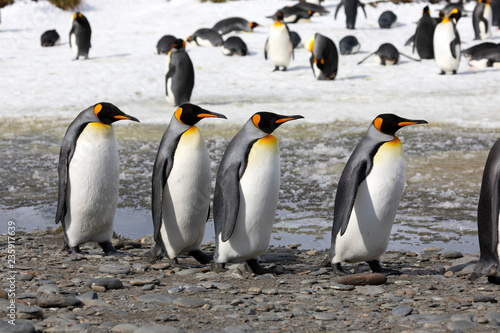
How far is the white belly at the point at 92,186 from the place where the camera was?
13.4 feet

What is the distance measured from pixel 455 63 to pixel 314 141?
663 cm

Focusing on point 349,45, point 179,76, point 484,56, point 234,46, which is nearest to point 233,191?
point 179,76

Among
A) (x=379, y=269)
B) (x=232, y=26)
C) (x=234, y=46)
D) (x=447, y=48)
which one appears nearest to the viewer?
(x=379, y=269)

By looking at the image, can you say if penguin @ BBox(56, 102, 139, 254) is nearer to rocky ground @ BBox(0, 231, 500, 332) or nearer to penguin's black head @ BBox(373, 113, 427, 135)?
rocky ground @ BBox(0, 231, 500, 332)

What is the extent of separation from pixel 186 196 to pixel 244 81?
9641 millimetres

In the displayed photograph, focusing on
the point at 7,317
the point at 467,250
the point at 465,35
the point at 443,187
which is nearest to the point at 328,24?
the point at 465,35

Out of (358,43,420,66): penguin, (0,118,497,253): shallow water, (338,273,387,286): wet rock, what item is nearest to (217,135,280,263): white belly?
(338,273,387,286): wet rock

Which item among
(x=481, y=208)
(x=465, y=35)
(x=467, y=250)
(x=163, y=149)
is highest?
(x=465, y=35)

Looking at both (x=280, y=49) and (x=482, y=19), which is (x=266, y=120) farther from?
(x=482, y=19)

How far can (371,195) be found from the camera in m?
3.59

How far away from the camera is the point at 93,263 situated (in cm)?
382

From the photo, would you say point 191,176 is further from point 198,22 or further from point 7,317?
point 198,22

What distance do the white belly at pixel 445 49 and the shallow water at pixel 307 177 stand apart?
5.07 meters

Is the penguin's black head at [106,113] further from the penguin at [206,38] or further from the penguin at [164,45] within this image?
the penguin at [206,38]
